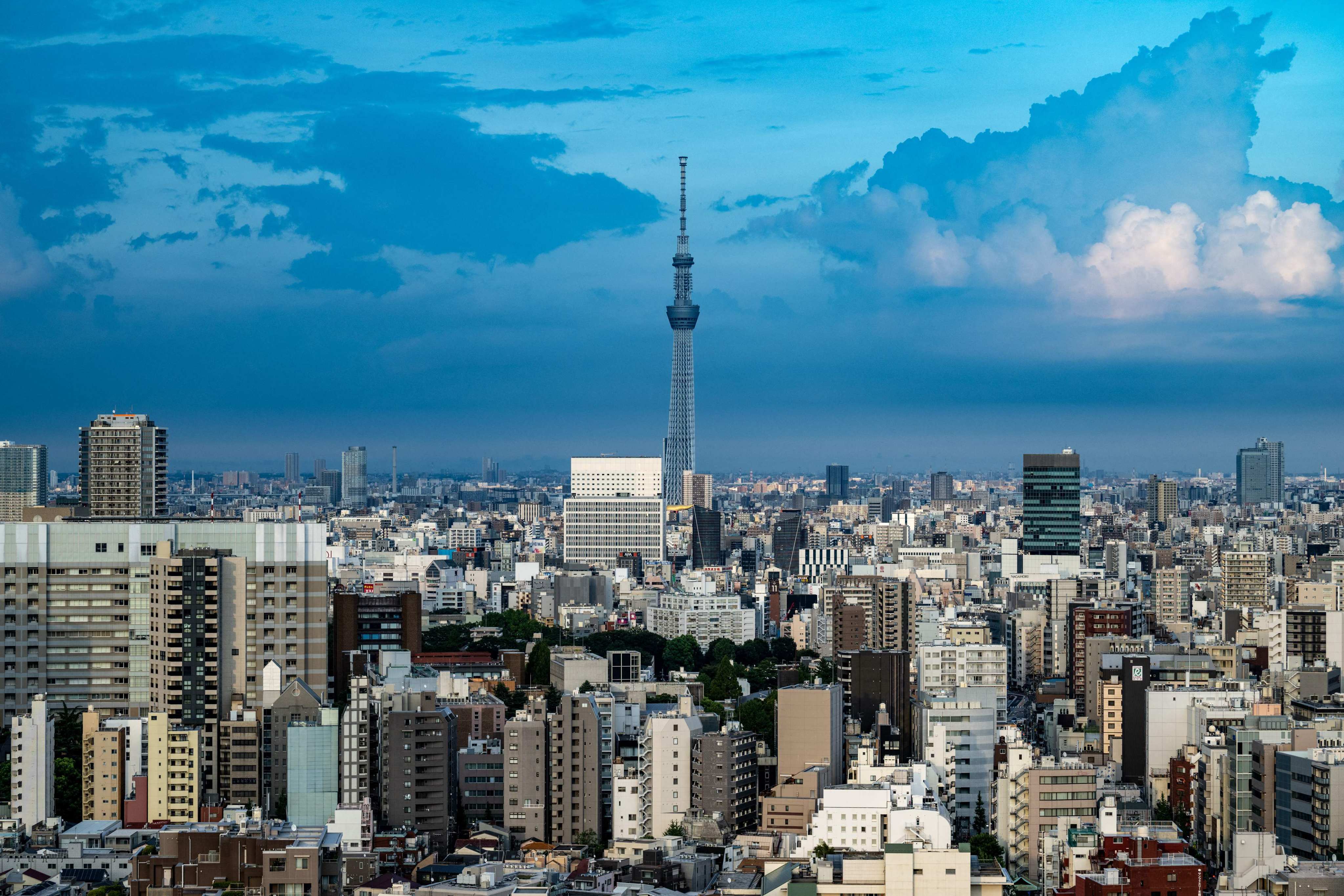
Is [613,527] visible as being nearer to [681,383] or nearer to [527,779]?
[681,383]

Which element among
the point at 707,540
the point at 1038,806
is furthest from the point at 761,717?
the point at 707,540

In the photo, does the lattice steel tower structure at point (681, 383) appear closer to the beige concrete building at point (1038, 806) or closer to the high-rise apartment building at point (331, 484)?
the high-rise apartment building at point (331, 484)

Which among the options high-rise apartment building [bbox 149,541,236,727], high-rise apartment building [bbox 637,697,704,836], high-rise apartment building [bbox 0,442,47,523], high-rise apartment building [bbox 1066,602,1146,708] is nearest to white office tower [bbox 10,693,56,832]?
high-rise apartment building [bbox 149,541,236,727]

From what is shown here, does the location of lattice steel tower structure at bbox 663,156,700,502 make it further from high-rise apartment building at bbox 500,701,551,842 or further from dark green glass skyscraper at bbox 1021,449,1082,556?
high-rise apartment building at bbox 500,701,551,842

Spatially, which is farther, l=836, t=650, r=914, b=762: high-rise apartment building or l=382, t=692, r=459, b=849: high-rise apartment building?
l=836, t=650, r=914, b=762: high-rise apartment building

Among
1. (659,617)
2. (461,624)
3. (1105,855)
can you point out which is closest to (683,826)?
(1105,855)

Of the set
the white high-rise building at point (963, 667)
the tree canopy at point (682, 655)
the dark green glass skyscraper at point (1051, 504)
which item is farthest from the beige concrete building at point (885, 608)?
the dark green glass skyscraper at point (1051, 504)
